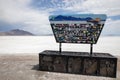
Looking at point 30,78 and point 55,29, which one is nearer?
point 30,78

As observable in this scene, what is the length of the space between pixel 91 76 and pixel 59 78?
191 centimetres

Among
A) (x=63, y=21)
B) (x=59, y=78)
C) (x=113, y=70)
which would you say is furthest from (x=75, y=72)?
(x=63, y=21)

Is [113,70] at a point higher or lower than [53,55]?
lower

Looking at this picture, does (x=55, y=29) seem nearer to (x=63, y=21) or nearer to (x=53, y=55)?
(x=63, y=21)

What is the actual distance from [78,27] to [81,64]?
2339 mm

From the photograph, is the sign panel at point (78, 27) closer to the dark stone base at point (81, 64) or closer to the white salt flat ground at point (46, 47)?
the dark stone base at point (81, 64)

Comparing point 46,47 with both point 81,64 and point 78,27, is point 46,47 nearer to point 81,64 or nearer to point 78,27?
point 78,27

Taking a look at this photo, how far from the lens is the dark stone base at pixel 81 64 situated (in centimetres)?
782

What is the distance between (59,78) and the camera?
7.23 metres

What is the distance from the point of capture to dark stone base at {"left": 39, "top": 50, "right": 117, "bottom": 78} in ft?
25.6

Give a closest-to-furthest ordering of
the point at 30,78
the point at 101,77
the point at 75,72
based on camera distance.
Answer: the point at 30,78, the point at 101,77, the point at 75,72

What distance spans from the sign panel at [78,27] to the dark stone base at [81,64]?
4.09ft

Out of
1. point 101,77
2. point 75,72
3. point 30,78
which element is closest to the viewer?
point 30,78

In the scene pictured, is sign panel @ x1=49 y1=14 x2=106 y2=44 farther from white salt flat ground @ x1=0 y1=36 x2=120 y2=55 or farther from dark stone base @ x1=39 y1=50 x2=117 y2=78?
white salt flat ground @ x1=0 y1=36 x2=120 y2=55
